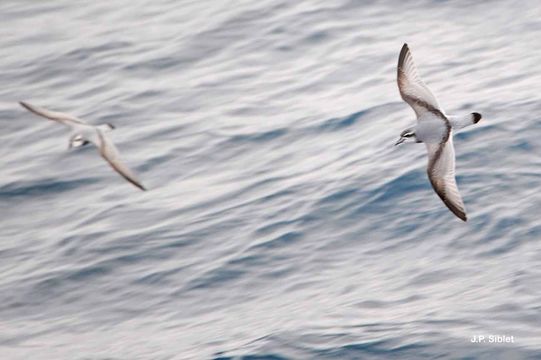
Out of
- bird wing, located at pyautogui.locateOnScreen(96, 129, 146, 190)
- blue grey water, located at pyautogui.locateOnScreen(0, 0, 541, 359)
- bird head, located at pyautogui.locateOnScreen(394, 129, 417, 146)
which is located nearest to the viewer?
blue grey water, located at pyautogui.locateOnScreen(0, 0, 541, 359)

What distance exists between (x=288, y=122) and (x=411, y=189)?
10.3 feet

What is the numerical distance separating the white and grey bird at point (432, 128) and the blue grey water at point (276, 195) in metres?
0.78

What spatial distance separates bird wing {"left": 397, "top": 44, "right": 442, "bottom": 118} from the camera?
40.4ft

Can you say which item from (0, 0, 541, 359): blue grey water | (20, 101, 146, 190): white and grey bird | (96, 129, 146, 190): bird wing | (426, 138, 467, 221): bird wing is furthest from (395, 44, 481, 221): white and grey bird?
(20, 101, 146, 190): white and grey bird

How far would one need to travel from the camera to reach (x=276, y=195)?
14750 millimetres

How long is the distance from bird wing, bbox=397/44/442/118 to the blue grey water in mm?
1531

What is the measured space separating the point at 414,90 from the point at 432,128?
1.40 feet

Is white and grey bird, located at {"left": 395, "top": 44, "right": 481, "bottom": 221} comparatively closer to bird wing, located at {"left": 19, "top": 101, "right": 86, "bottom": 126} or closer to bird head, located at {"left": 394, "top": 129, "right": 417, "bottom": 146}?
bird head, located at {"left": 394, "top": 129, "right": 417, "bottom": 146}

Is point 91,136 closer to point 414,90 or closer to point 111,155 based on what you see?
point 111,155

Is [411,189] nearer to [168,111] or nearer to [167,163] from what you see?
[167,163]

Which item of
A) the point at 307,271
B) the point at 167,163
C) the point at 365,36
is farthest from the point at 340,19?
the point at 307,271

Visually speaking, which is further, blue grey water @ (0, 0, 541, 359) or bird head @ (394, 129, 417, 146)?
bird head @ (394, 129, 417, 146)

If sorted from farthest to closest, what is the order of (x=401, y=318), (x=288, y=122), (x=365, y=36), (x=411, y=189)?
(x=365, y=36) → (x=288, y=122) → (x=411, y=189) → (x=401, y=318)

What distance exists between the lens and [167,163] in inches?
643
